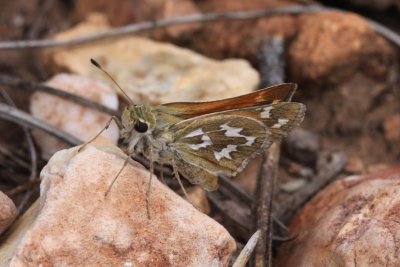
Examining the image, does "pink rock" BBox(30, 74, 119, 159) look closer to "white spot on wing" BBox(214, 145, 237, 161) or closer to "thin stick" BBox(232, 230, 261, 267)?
"white spot on wing" BBox(214, 145, 237, 161)

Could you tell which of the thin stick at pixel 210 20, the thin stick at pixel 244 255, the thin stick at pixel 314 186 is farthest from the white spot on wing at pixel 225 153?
the thin stick at pixel 210 20

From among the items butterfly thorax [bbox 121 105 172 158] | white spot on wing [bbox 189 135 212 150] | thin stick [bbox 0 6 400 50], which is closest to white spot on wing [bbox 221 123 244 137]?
white spot on wing [bbox 189 135 212 150]

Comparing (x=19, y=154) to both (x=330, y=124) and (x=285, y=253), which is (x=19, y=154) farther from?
(x=330, y=124)

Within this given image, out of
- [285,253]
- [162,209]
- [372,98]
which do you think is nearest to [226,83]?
[372,98]

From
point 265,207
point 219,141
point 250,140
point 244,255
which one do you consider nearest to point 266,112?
point 250,140

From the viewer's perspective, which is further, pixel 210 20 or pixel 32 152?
pixel 210 20

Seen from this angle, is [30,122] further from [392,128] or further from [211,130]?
[392,128]

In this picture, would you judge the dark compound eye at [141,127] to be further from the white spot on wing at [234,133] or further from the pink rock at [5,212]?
the pink rock at [5,212]
